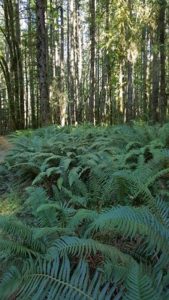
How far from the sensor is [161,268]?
3.30m

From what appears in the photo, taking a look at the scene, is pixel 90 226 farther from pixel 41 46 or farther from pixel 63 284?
pixel 41 46

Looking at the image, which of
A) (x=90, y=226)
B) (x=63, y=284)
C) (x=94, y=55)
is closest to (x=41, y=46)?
(x=94, y=55)

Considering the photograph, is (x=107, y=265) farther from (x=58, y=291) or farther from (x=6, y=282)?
(x=6, y=282)

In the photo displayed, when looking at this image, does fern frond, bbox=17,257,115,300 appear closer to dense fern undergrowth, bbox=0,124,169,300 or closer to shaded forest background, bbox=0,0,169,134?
dense fern undergrowth, bbox=0,124,169,300

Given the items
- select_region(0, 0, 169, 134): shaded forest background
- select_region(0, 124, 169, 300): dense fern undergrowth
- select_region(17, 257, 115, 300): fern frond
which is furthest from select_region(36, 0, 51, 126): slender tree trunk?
select_region(17, 257, 115, 300): fern frond

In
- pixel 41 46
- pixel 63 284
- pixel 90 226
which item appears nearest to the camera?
pixel 63 284

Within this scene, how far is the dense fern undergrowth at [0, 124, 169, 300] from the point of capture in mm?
2990

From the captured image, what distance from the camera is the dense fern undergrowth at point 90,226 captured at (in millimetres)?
2990

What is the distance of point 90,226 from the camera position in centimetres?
421

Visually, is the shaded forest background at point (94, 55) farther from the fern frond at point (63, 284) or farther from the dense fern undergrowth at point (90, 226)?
the fern frond at point (63, 284)

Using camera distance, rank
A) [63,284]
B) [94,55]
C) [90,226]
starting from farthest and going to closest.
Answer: [94,55]
[90,226]
[63,284]

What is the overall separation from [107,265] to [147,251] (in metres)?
0.56

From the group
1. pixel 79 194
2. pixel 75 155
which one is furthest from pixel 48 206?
pixel 75 155

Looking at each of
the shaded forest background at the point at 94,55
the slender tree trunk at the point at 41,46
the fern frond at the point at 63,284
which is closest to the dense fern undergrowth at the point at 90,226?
the fern frond at the point at 63,284
